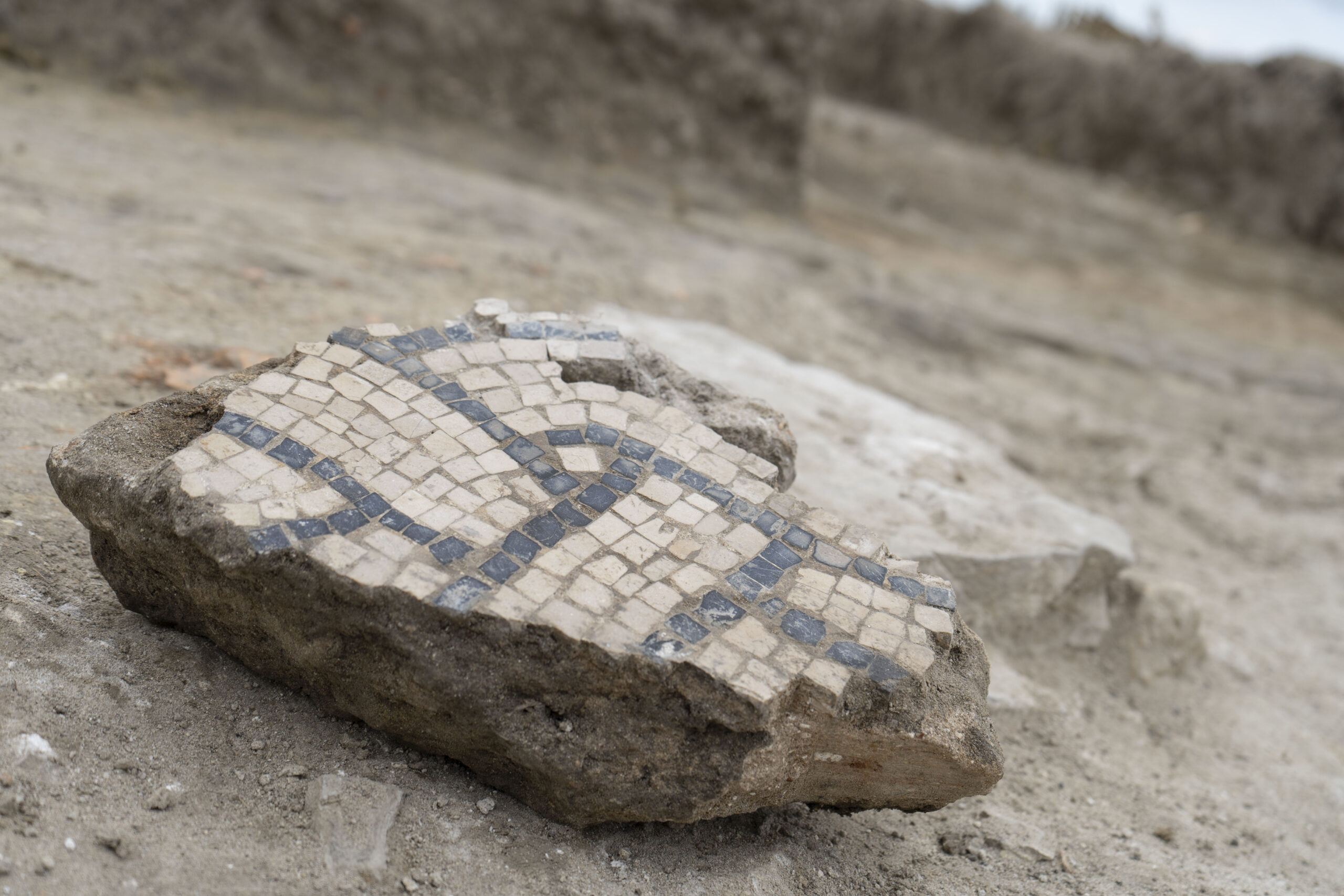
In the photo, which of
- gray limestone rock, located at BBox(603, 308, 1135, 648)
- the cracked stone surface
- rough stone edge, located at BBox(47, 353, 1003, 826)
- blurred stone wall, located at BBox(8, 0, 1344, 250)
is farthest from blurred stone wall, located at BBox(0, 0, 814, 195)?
rough stone edge, located at BBox(47, 353, 1003, 826)

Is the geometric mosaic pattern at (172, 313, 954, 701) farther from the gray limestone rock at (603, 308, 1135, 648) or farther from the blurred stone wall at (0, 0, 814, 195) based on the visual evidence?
the blurred stone wall at (0, 0, 814, 195)

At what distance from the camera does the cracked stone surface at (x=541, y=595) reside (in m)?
2.78

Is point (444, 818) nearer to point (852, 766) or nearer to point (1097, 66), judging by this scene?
point (852, 766)

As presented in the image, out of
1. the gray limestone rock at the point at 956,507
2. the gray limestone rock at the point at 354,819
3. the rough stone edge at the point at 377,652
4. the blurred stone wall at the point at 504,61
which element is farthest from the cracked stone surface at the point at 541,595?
the blurred stone wall at the point at 504,61

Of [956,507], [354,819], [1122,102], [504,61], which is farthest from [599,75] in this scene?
[1122,102]

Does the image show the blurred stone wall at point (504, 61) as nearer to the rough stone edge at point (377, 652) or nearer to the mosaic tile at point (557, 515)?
the mosaic tile at point (557, 515)

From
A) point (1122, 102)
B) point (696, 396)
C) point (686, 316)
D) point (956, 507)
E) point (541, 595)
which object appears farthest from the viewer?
point (1122, 102)

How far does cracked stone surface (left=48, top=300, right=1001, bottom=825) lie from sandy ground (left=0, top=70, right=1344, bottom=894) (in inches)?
9.8

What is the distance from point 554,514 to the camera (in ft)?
10.4

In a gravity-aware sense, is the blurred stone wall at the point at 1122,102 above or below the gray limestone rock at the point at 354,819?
above

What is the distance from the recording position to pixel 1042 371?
8.69 meters

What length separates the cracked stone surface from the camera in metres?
2.78

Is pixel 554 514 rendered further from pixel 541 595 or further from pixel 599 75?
pixel 599 75

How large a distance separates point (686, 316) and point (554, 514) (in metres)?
4.15
